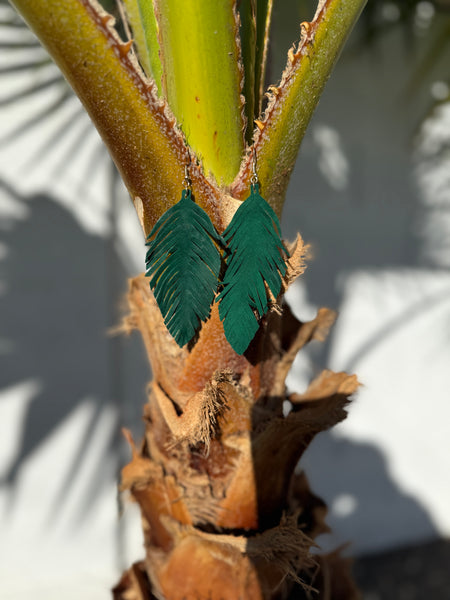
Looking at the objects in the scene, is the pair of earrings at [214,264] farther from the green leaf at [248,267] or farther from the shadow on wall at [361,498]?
the shadow on wall at [361,498]

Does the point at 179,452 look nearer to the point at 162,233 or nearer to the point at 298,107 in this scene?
the point at 162,233

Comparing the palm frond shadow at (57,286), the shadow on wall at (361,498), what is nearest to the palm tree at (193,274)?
the palm frond shadow at (57,286)

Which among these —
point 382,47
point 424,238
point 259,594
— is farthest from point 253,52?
point 424,238

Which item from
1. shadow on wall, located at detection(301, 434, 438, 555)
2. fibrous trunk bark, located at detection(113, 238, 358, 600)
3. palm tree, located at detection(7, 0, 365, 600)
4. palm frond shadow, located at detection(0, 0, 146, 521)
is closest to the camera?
palm tree, located at detection(7, 0, 365, 600)

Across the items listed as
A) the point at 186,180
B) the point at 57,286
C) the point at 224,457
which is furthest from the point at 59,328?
the point at 186,180

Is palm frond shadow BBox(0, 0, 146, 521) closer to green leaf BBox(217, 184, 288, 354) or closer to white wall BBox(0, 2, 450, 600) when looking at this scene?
white wall BBox(0, 2, 450, 600)

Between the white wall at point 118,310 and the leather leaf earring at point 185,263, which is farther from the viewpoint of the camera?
the white wall at point 118,310

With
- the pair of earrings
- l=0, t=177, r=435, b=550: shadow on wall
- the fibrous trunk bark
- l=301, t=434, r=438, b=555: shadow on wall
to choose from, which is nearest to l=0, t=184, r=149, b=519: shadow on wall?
l=0, t=177, r=435, b=550: shadow on wall
